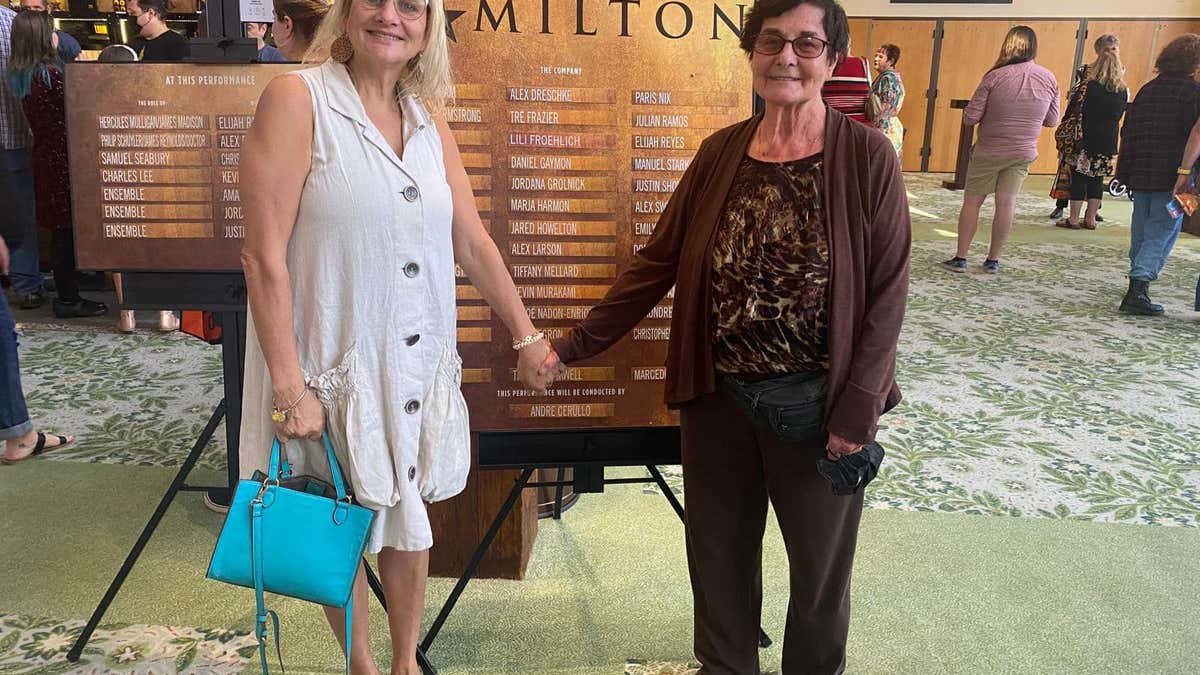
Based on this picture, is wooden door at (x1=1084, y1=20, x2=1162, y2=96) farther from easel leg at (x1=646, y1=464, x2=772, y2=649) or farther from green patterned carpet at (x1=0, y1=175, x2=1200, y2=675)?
easel leg at (x1=646, y1=464, x2=772, y2=649)

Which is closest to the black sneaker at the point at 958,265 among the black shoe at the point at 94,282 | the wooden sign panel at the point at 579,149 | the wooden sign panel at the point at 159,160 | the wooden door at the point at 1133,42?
the wooden sign panel at the point at 579,149

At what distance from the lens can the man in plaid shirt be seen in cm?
504

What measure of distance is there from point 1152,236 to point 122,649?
6.06m

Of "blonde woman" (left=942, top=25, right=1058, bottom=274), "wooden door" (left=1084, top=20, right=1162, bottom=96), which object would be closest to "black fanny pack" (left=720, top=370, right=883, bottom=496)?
"blonde woman" (left=942, top=25, right=1058, bottom=274)

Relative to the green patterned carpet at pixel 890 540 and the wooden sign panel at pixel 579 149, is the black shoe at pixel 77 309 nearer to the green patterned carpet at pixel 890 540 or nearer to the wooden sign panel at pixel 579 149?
the green patterned carpet at pixel 890 540

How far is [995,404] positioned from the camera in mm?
4242

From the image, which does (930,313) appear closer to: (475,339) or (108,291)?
(475,339)

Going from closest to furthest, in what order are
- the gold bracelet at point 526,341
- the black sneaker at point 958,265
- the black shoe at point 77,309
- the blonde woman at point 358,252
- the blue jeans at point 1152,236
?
the blonde woman at point 358,252
the gold bracelet at point 526,341
the black shoe at point 77,309
the blue jeans at point 1152,236
the black sneaker at point 958,265

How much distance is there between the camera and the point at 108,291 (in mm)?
6105

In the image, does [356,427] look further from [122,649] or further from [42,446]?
[42,446]

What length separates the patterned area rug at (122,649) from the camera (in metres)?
2.20

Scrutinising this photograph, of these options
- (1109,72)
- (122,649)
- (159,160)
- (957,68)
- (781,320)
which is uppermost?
(957,68)

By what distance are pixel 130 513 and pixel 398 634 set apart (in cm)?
161

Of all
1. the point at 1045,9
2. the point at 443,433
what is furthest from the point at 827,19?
the point at 1045,9
